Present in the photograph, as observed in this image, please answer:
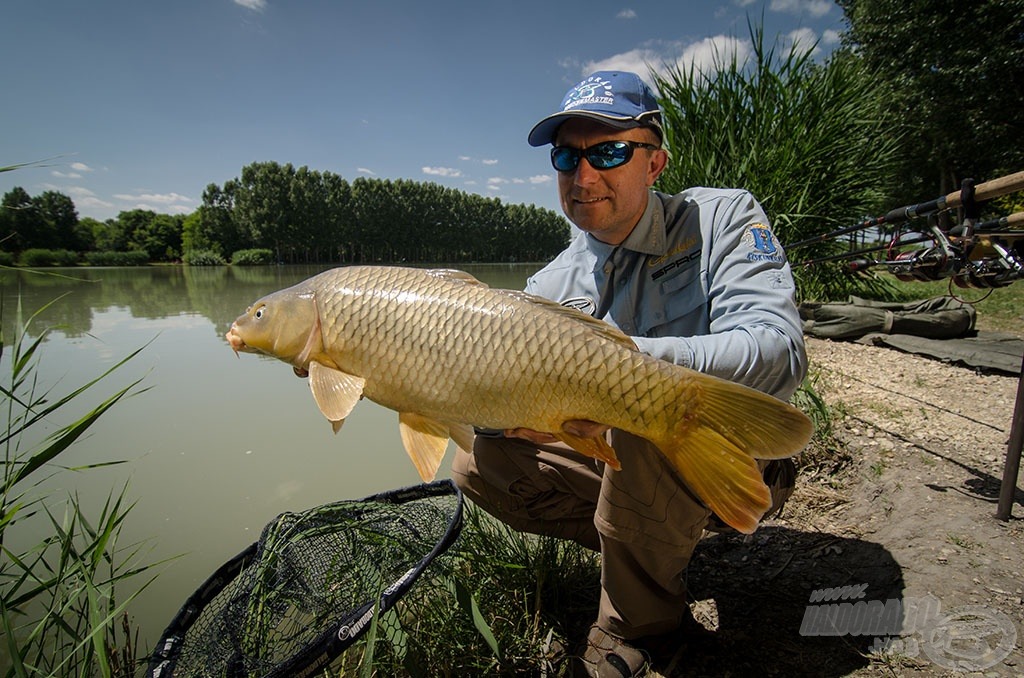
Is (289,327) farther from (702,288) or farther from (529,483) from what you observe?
(702,288)

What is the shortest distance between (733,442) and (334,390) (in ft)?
3.06

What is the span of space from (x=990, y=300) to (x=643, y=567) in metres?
8.41

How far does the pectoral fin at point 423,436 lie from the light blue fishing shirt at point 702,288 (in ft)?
1.85

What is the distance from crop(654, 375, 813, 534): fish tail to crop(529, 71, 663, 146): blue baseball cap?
0.97 m

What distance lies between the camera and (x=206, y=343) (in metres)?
6.84

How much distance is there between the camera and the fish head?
1343 millimetres

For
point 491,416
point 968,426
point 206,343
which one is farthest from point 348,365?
point 206,343

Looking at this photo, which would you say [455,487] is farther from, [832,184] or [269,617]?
[832,184]

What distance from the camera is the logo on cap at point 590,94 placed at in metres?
1.66

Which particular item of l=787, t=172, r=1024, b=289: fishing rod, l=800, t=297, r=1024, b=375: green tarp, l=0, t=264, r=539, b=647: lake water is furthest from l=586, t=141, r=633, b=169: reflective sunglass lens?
l=800, t=297, r=1024, b=375: green tarp

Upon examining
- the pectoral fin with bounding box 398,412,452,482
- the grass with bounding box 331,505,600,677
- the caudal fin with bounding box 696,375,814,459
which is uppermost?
the caudal fin with bounding box 696,375,814,459

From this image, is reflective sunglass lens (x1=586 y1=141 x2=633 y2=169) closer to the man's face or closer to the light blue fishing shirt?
the man's face

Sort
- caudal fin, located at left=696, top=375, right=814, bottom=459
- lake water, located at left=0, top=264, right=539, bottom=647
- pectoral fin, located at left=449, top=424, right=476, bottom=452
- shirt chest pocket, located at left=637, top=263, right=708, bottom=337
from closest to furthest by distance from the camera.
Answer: caudal fin, located at left=696, top=375, right=814, bottom=459 < pectoral fin, located at left=449, top=424, right=476, bottom=452 < shirt chest pocket, located at left=637, top=263, right=708, bottom=337 < lake water, located at left=0, top=264, right=539, bottom=647

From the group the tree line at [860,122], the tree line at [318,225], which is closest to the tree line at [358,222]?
the tree line at [318,225]
